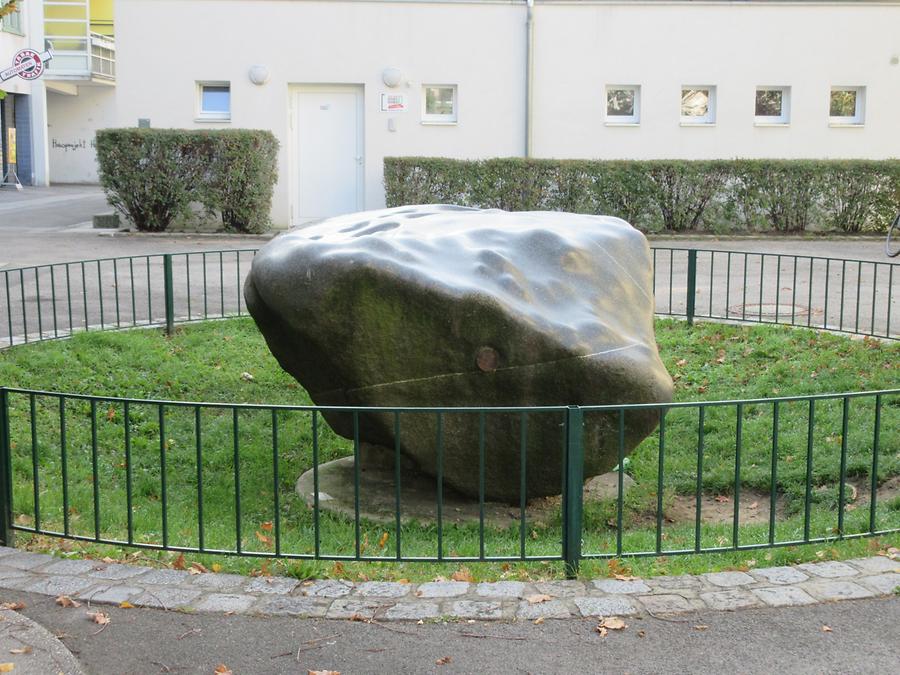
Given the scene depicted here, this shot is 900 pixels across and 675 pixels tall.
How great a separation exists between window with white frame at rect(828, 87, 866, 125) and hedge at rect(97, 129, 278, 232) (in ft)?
35.9

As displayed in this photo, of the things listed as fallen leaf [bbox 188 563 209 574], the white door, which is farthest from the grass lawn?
the white door

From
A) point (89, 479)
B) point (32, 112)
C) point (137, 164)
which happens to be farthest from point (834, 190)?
point (32, 112)

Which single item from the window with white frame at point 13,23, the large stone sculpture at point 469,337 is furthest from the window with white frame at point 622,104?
the window with white frame at point 13,23

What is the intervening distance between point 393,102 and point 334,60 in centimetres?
134

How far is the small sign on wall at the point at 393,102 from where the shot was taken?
70.1 ft

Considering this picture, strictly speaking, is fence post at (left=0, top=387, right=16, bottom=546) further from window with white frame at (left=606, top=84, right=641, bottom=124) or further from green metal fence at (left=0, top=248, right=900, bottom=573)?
window with white frame at (left=606, top=84, right=641, bottom=124)

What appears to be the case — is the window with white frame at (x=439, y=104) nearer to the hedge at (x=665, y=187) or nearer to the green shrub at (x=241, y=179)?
the hedge at (x=665, y=187)

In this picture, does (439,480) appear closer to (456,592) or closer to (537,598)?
(456,592)

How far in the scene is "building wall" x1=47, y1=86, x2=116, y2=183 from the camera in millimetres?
43500

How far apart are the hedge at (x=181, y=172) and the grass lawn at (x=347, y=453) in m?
8.22

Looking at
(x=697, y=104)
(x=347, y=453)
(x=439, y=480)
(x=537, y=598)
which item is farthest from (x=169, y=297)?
(x=697, y=104)

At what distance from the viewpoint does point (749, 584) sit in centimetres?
516

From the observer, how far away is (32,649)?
4508mm

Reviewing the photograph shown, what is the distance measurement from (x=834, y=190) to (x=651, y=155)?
344 centimetres
